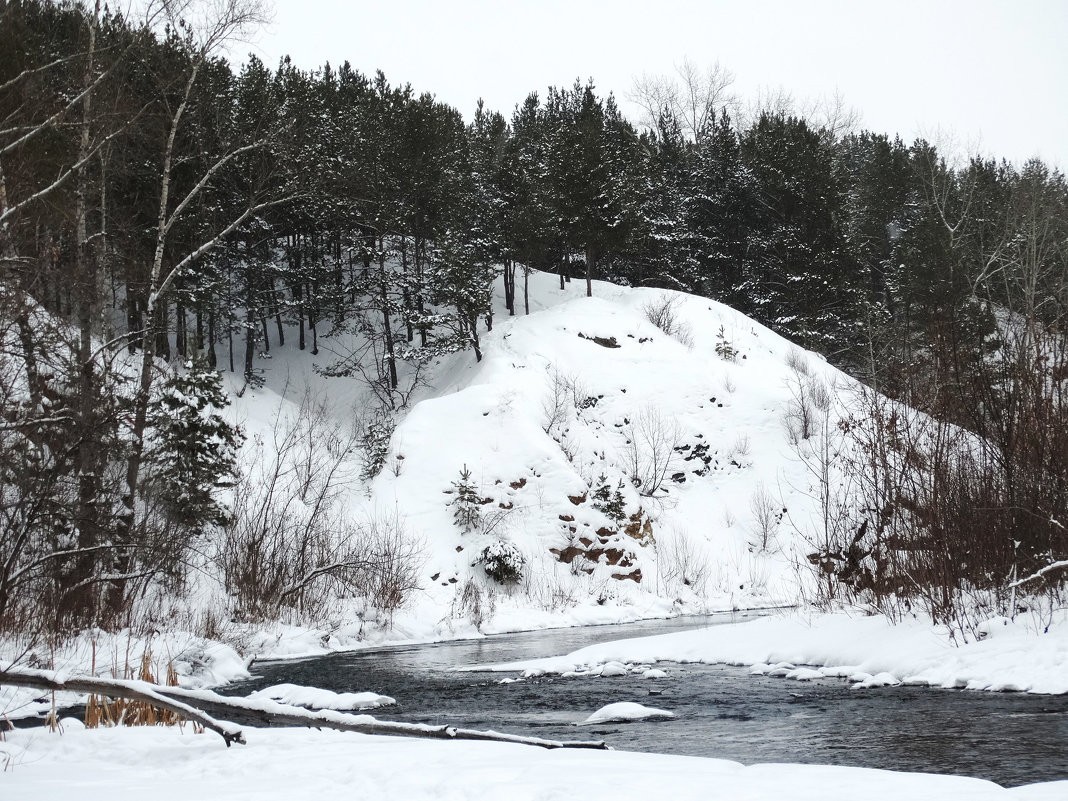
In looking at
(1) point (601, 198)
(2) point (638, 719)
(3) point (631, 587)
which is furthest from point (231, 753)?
(1) point (601, 198)

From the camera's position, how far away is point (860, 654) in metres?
9.20

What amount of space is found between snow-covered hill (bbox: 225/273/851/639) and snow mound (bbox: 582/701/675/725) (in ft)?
31.4

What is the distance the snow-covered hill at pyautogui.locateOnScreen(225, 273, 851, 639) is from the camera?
2095cm

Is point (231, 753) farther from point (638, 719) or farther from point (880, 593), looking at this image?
point (880, 593)

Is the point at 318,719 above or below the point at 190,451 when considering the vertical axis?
below

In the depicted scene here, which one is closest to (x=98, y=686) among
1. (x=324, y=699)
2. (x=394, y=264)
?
(x=324, y=699)

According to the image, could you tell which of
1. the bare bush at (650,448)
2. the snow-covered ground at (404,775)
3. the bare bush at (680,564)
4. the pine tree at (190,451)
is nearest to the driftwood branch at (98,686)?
the snow-covered ground at (404,775)

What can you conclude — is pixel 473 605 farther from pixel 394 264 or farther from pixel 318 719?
pixel 394 264

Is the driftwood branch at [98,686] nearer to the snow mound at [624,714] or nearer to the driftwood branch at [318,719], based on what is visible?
the driftwood branch at [318,719]

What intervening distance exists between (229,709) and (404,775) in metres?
1.14

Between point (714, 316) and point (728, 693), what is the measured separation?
28.9m

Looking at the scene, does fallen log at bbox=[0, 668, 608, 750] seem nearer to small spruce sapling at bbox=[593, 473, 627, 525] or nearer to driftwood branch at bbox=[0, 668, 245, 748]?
driftwood branch at bbox=[0, 668, 245, 748]

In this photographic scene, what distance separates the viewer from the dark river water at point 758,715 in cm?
515

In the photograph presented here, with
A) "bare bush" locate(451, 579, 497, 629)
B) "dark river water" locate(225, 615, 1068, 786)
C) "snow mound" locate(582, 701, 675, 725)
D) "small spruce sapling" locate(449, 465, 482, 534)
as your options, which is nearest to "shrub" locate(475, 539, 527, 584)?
"bare bush" locate(451, 579, 497, 629)
